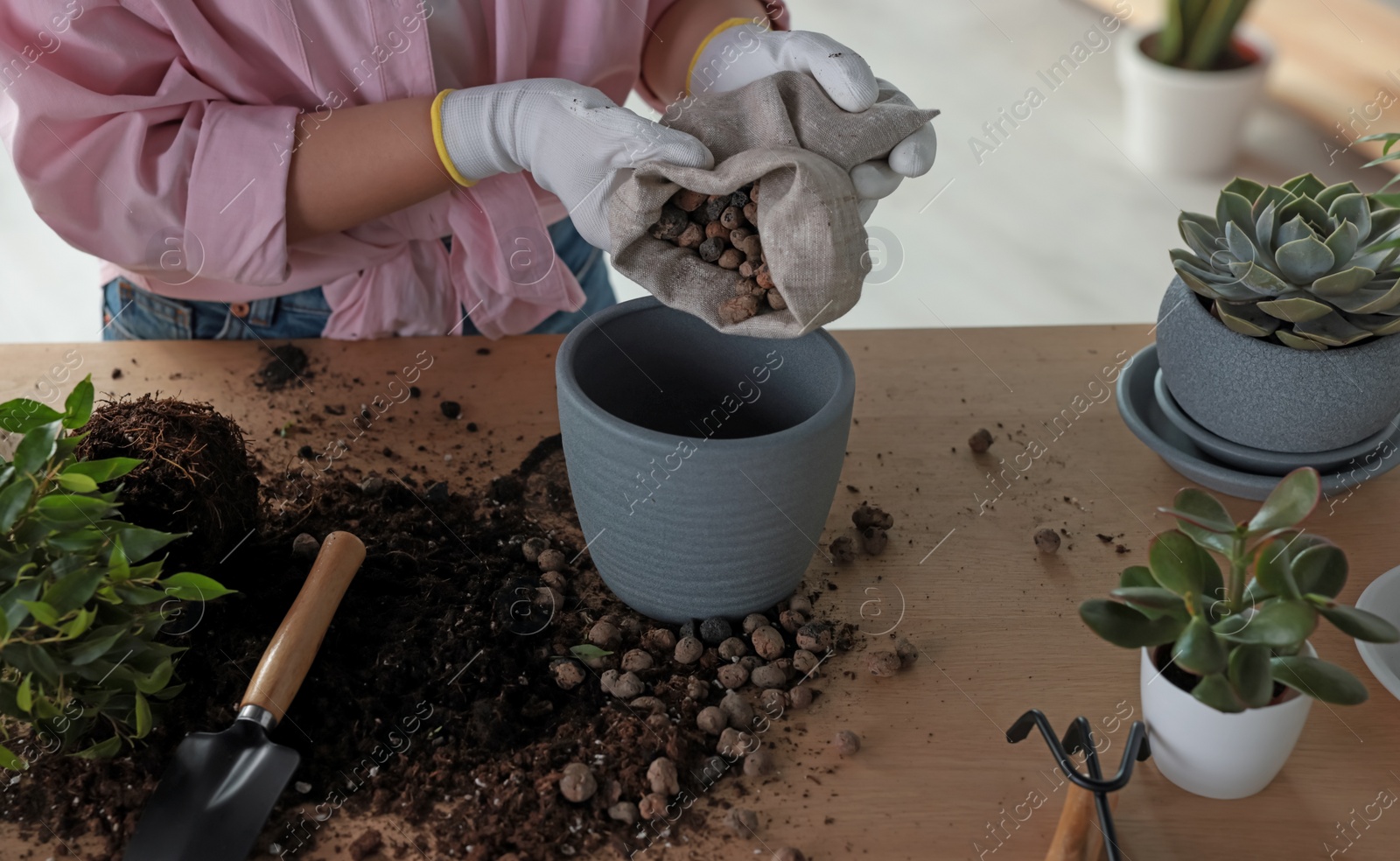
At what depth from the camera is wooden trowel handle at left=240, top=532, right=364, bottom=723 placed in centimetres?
73

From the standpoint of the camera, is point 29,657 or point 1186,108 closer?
point 29,657

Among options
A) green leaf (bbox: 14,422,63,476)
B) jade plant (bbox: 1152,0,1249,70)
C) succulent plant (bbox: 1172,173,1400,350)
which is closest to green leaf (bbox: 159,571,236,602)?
green leaf (bbox: 14,422,63,476)

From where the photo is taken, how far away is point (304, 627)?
77 cm

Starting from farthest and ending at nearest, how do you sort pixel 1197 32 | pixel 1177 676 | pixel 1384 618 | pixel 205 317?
pixel 1197 32
pixel 205 317
pixel 1384 618
pixel 1177 676

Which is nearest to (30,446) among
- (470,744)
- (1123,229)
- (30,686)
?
(30,686)

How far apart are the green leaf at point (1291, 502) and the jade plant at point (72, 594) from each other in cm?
66

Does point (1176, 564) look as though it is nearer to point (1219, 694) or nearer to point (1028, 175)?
point (1219, 694)

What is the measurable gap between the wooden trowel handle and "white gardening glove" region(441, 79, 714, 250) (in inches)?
12.4

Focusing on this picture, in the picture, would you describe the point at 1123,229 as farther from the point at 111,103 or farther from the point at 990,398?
the point at 111,103

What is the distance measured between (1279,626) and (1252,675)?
0.11ft

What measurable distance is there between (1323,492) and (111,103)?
3.58ft

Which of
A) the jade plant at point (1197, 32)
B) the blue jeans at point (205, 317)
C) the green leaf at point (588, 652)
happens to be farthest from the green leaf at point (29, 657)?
the jade plant at point (1197, 32)

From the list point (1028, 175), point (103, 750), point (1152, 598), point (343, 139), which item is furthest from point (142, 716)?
point (1028, 175)

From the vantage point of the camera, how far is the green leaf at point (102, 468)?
0.68 metres
